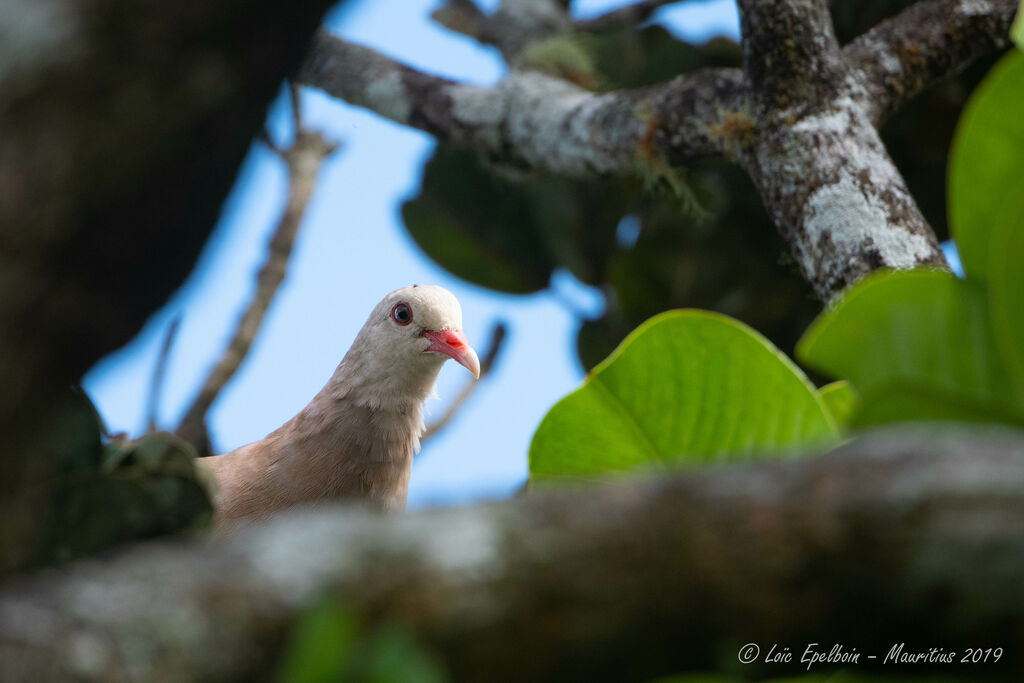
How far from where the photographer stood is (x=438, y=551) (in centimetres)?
61

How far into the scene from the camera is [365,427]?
9.22 feet

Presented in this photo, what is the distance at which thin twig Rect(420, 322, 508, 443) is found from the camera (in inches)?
127

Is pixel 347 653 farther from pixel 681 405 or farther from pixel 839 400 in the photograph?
pixel 839 400

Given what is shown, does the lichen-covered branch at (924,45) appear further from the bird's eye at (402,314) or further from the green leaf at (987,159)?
the bird's eye at (402,314)

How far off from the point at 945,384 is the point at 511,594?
19.6 inches

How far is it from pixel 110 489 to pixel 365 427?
1971mm

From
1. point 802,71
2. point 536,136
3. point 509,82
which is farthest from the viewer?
point 509,82

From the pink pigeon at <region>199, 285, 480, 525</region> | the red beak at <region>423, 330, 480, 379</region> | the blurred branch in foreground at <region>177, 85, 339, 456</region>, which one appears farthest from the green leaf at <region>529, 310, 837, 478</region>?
the blurred branch in foreground at <region>177, 85, 339, 456</region>

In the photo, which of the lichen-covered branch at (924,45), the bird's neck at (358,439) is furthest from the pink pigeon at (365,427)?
the lichen-covered branch at (924,45)

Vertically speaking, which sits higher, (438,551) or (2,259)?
(2,259)

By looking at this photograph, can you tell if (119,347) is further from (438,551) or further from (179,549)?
(438,551)

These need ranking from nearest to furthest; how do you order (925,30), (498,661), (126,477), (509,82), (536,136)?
(498,661), (126,477), (925,30), (536,136), (509,82)

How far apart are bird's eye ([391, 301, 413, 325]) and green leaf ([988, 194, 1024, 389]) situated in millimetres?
2297

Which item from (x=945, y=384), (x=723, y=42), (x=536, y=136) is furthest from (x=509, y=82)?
(x=945, y=384)
